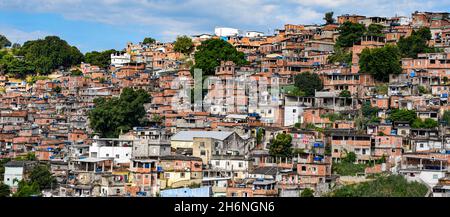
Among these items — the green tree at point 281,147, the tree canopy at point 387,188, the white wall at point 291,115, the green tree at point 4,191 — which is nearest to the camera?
the tree canopy at point 387,188

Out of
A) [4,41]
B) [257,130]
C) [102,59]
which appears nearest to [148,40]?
[102,59]

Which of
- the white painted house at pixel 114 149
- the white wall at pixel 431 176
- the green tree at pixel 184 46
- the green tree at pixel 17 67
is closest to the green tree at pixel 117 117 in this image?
the white painted house at pixel 114 149

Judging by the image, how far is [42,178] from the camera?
24.2 metres

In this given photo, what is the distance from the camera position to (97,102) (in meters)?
33.8

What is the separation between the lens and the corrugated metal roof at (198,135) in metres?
25.2

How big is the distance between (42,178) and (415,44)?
1688cm

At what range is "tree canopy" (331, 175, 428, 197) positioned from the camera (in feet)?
66.4

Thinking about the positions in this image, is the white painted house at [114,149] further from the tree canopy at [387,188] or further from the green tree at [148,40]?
the green tree at [148,40]

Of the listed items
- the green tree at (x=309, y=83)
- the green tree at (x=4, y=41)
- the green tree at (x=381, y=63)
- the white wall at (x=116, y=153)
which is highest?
the green tree at (x=4, y=41)

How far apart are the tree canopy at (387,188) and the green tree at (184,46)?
76.9 ft

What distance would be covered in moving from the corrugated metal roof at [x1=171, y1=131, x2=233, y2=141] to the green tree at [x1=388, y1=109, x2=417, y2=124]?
18.3 ft

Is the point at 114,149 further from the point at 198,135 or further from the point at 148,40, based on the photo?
the point at 148,40

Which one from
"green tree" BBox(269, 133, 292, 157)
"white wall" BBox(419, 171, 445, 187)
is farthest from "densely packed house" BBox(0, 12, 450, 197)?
"green tree" BBox(269, 133, 292, 157)
